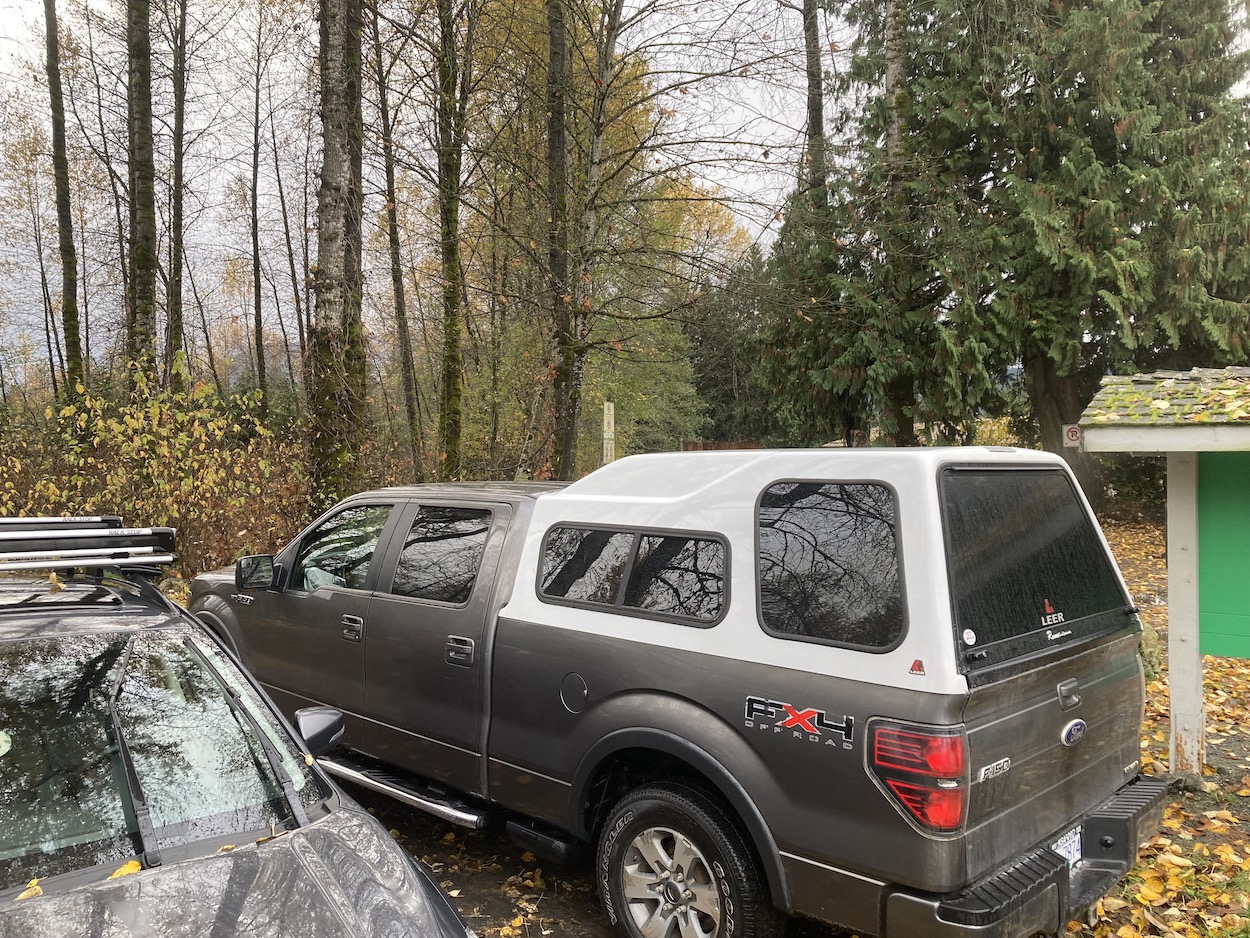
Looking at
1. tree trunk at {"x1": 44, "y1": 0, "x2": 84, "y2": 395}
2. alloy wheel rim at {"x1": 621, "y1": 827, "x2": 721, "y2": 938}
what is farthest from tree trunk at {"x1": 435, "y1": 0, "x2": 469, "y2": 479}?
tree trunk at {"x1": 44, "y1": 0, "x2": 84, "y2": 395}

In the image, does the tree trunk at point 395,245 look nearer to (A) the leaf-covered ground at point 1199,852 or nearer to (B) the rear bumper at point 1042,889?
(A) the leaf-covered ground at point 1199,852

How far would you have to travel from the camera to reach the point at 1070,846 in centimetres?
307

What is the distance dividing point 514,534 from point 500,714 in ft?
2.81

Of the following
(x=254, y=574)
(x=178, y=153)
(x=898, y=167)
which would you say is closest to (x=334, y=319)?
(x=254, y=574)

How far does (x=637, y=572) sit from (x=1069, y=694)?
1.69m

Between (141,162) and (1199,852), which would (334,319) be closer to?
(141,162)

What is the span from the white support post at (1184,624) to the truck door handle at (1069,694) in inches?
92.7

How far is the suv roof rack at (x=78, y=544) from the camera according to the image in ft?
8.38

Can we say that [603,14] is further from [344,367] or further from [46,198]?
[46,198]

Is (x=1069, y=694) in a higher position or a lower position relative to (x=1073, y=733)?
higher

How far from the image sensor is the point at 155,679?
8.84ft

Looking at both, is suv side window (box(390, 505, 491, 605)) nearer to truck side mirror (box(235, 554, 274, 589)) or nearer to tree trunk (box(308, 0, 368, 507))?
truck side mirror (box(235, 554, 274, 589))

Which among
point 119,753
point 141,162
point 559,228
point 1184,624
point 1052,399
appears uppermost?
point 141,162

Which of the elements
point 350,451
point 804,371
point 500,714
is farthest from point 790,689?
point 804,371
